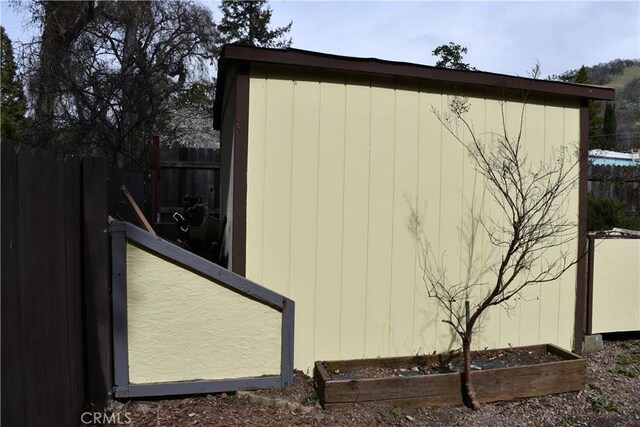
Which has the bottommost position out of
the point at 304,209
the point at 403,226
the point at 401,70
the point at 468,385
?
the point at 468,385

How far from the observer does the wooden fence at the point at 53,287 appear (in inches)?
77.8

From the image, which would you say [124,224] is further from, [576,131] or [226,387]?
[576,131]

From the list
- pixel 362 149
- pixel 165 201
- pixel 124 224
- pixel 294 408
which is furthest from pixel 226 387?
pixel 165 201

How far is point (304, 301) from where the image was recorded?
13.4ft

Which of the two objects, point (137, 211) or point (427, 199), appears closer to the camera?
point (427, 199)

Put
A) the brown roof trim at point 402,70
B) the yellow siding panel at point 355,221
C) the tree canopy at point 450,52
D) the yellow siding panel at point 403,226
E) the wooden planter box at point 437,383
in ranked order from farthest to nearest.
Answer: the tree canopy at point 450,52
the yellow siding panel at point 403,226
the yellow siding panel at point 355,221
the brown roof trim at point 402,70
the wooden planter box at point 437,383

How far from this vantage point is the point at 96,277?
3.18 metres

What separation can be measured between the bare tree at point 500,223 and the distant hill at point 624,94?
3209 centimetres

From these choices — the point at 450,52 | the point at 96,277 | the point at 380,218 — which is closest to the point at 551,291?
the point at 380,218

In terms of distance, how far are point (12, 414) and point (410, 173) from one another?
10.6 feet

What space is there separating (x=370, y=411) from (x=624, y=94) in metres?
76.5

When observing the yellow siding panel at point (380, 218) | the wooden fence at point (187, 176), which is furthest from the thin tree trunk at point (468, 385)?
the wooden fence at point (187, 176)

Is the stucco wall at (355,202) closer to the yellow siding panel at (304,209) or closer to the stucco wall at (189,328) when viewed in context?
the yellow siding panel at (304,209)

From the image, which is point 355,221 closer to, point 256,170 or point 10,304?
point 256,170
